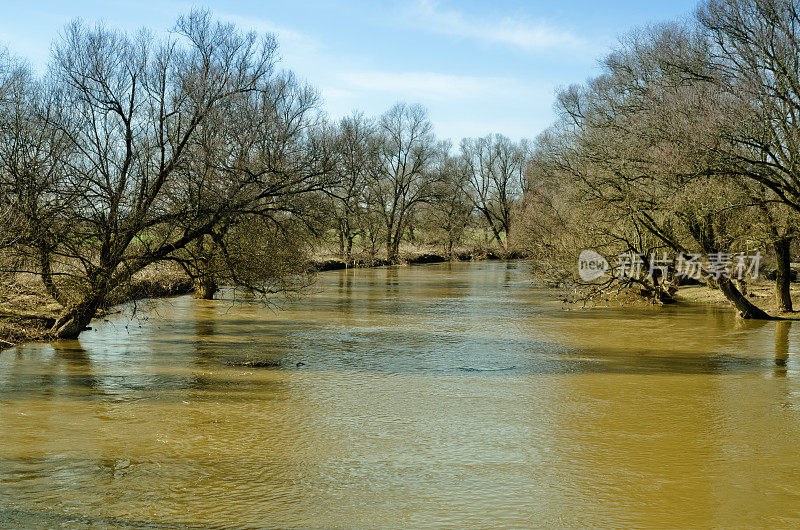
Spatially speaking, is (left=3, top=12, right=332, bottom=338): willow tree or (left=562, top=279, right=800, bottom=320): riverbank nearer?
(left=3, top=12, right=332, bottom=338): willow tree

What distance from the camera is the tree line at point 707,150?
15984mm

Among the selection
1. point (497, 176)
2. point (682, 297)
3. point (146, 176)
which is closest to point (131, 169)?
point (146, 176)

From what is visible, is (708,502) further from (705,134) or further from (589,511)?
(705,134)

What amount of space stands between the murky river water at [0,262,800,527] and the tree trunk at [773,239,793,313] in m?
2.12

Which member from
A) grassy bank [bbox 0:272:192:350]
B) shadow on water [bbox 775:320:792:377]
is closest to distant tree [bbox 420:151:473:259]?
shadow on water [bbox 775:320:792:377]

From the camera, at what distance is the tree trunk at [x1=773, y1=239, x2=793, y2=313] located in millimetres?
19391

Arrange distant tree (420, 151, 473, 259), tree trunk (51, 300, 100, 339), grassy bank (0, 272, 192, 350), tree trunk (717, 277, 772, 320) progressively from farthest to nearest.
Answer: distant tree (420, 151, 473, 259)
tree trunk (717, 277, 772, 320)
tree trunk (51, 300, 100, 339)
grassy bank (0, 272, 192, 350)

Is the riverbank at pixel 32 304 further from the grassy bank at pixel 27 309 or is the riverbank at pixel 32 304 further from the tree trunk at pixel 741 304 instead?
the tree trunk at pixel 741 304

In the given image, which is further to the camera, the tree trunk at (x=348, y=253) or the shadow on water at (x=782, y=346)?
the tree trunk at (x=348, y=253)

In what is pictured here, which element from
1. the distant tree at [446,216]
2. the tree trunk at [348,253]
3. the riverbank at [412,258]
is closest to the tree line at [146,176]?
the riverbank at [412,258]

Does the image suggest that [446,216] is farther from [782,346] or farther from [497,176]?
[782,346]

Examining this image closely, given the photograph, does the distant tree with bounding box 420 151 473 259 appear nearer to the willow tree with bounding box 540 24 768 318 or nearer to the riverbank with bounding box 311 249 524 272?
the riverbank with bounding box 311 249 524 272

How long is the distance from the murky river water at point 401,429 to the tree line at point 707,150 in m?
3.01

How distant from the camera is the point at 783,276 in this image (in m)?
20.4
